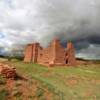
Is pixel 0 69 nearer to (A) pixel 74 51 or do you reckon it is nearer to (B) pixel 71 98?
(B) pixel 71 98

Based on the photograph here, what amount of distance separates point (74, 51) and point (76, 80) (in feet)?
115

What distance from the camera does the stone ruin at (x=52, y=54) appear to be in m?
55.3

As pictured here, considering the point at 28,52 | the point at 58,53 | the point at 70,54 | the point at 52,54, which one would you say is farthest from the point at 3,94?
the point at 28,52

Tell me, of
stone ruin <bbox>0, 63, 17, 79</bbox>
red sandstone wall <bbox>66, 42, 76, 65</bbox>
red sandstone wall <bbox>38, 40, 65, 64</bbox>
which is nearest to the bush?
stone ruin <bbox>0, 63, 17, 79</bbox>

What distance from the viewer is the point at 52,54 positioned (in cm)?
5541

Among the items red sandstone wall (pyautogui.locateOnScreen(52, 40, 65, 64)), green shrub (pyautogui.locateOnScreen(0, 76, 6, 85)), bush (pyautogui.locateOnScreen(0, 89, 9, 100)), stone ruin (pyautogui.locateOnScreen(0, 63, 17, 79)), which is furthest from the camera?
red sandstone wall (pyautogui.locateOnScreen(52, 40, 65, 64))

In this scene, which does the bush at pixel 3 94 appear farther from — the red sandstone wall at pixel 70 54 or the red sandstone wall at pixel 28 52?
the red sandstone wall at pixel 28 52

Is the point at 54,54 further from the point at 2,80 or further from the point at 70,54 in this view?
the point at 2,80

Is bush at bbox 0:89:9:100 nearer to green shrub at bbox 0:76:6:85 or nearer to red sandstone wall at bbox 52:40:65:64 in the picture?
green shrub at bbox 0:76:6:85

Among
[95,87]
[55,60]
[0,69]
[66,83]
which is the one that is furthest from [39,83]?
[55,60]

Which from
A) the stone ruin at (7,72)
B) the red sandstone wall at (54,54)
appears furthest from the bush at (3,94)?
the red sandstone wall at (54,54)

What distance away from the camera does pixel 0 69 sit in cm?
1794

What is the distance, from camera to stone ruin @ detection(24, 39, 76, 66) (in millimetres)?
55281

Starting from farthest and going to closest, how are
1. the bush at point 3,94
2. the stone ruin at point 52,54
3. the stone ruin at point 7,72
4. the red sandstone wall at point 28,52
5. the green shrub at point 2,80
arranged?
the red sandstone wall at point 28,52 → the stone ruin at point 52,54 → the stone ruin at point 7,72 → the green shrub at point 2,80 → the bush at point 3,94
